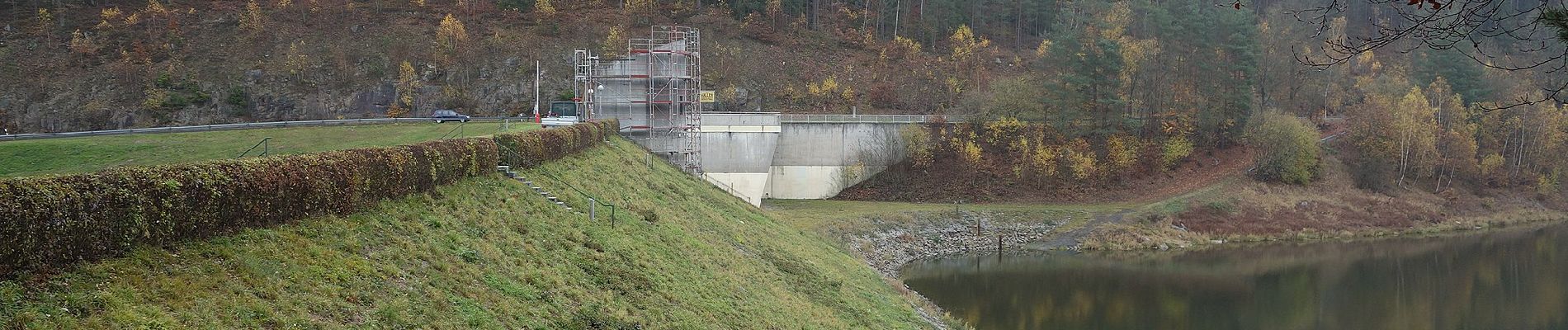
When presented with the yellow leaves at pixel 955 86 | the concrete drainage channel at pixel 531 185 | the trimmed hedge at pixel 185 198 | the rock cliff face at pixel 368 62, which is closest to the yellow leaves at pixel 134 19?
the rock cliff face at pixel 368 62

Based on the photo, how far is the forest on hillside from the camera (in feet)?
190

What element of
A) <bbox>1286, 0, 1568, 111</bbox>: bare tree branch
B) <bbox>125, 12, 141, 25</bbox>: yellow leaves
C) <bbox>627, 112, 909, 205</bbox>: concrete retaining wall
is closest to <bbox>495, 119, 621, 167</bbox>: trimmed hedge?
<bbox>1286, 0, 1568, 111</bbox>: bare tree branch

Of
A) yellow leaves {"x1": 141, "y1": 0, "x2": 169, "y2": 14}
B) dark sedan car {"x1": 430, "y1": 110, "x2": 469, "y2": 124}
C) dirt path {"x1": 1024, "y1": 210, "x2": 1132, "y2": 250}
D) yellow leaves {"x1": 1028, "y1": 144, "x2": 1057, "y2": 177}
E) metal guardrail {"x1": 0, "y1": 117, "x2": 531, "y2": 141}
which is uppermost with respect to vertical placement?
yellow leaves {"x1": 141, "y1": 0, "x2": 169, "y2": 14}

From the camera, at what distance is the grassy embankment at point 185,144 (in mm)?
23641

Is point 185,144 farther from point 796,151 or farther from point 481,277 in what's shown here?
point 796,151

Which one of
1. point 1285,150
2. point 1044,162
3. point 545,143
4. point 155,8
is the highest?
point 155,8

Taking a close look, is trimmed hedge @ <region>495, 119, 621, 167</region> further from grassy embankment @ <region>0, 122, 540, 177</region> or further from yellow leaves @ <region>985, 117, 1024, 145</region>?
yellow leaves @ <region>985, 117, 1024, 145</region>

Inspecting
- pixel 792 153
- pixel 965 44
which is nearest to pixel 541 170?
pixel 792 153

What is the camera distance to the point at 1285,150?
179ft

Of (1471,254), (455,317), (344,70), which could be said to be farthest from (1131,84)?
(455,317)

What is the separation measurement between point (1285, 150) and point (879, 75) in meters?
27.0

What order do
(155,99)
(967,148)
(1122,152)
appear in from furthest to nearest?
(155,99)
(1122,152)
(967,148)

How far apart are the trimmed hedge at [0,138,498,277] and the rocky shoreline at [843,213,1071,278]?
2394 cm

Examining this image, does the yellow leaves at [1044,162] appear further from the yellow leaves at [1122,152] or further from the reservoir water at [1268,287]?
the reservoir water at [1268,287]
